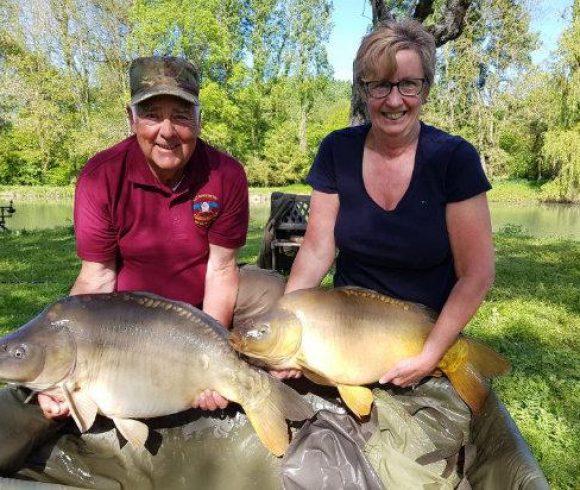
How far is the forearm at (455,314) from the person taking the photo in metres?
1.68

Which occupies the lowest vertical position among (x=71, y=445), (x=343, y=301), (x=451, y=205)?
(x=71, y=445)

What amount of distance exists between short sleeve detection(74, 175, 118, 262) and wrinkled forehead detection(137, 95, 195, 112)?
1.09 ft

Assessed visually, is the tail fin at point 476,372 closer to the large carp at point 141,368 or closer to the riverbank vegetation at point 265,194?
the large carp at point 141,368

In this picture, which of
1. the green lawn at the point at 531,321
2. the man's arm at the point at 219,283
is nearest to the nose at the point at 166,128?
the man's arm at the point at 219,283

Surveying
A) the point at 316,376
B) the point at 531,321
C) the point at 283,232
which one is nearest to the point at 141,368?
the point at 316,376

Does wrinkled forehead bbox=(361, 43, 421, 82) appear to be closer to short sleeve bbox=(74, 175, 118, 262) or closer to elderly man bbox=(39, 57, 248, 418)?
elderly man bbox=(39, 57, 248, 418)

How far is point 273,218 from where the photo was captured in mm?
5223

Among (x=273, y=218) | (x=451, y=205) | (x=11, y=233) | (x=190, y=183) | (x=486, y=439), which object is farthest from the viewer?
(x=11, y=233)

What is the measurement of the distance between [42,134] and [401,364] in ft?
92.9

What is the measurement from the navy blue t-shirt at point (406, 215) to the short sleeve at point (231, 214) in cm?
33

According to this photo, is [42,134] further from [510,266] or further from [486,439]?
[486,439]

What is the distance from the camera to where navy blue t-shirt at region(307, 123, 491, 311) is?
174 centimetres

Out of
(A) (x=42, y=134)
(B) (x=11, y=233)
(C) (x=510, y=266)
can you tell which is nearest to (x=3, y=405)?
(C) (x=510, y=266)

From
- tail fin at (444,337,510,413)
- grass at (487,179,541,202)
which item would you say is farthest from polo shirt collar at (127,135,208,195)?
grass at (487,179,541,202)
